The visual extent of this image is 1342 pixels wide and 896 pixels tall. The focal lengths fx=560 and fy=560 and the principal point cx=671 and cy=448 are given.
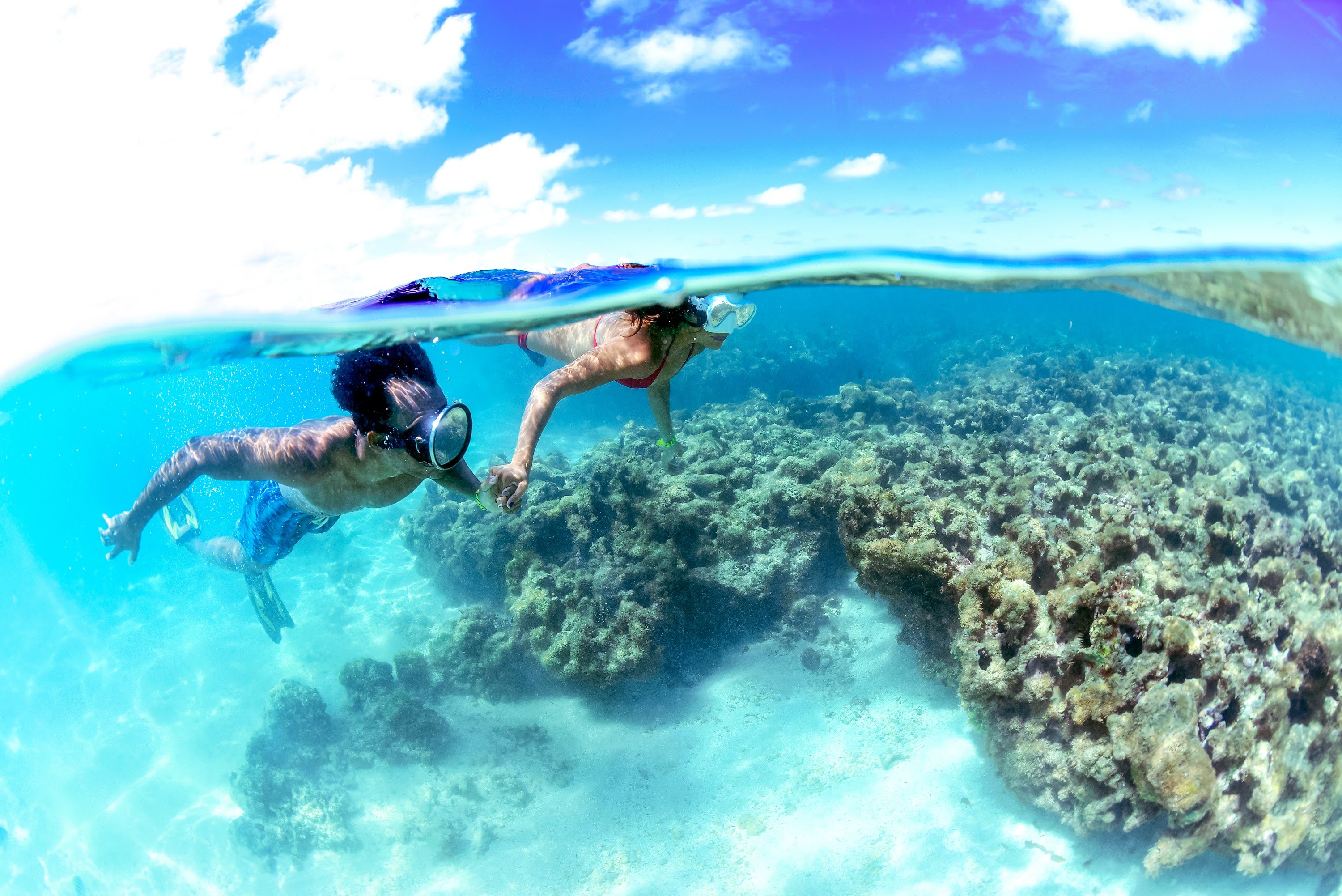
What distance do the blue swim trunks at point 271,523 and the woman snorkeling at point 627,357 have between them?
2674 millimetres

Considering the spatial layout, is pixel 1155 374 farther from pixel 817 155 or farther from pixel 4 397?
pixel 4 397

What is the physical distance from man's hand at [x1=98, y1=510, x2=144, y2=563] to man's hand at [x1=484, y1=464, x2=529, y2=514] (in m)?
3.22

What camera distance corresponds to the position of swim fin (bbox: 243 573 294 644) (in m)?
7.77

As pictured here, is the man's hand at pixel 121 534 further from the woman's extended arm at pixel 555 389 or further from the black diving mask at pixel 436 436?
the woman's extended arm at pixel 555 389

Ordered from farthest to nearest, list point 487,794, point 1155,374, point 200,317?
1. point 1155,374
2. point 487,794
3. point 200,317

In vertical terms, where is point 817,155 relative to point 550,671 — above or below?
above

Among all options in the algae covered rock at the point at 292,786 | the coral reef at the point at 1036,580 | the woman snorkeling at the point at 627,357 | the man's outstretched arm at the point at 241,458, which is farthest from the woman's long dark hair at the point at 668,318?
the algae covered rock at the point at 292,786

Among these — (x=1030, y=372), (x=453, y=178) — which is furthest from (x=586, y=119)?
(x=1030, y=372)

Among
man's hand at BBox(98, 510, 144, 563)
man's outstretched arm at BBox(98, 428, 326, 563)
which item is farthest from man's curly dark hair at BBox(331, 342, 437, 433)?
man's hand at BBox(98, 510, 144, 563)

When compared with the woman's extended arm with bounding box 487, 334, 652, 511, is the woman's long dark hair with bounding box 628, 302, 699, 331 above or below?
above

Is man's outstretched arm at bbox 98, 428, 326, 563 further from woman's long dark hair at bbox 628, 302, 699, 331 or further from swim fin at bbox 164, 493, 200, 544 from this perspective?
swim fin at bbox 164, 493, 200, 544

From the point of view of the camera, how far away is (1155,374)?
16.9 metres

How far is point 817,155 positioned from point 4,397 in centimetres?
987

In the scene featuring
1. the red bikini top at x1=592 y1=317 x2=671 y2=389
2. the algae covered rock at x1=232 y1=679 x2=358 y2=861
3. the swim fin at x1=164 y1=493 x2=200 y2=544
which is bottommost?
the algae covered rock at x1=232 y1=679 x2=358 y2=861
